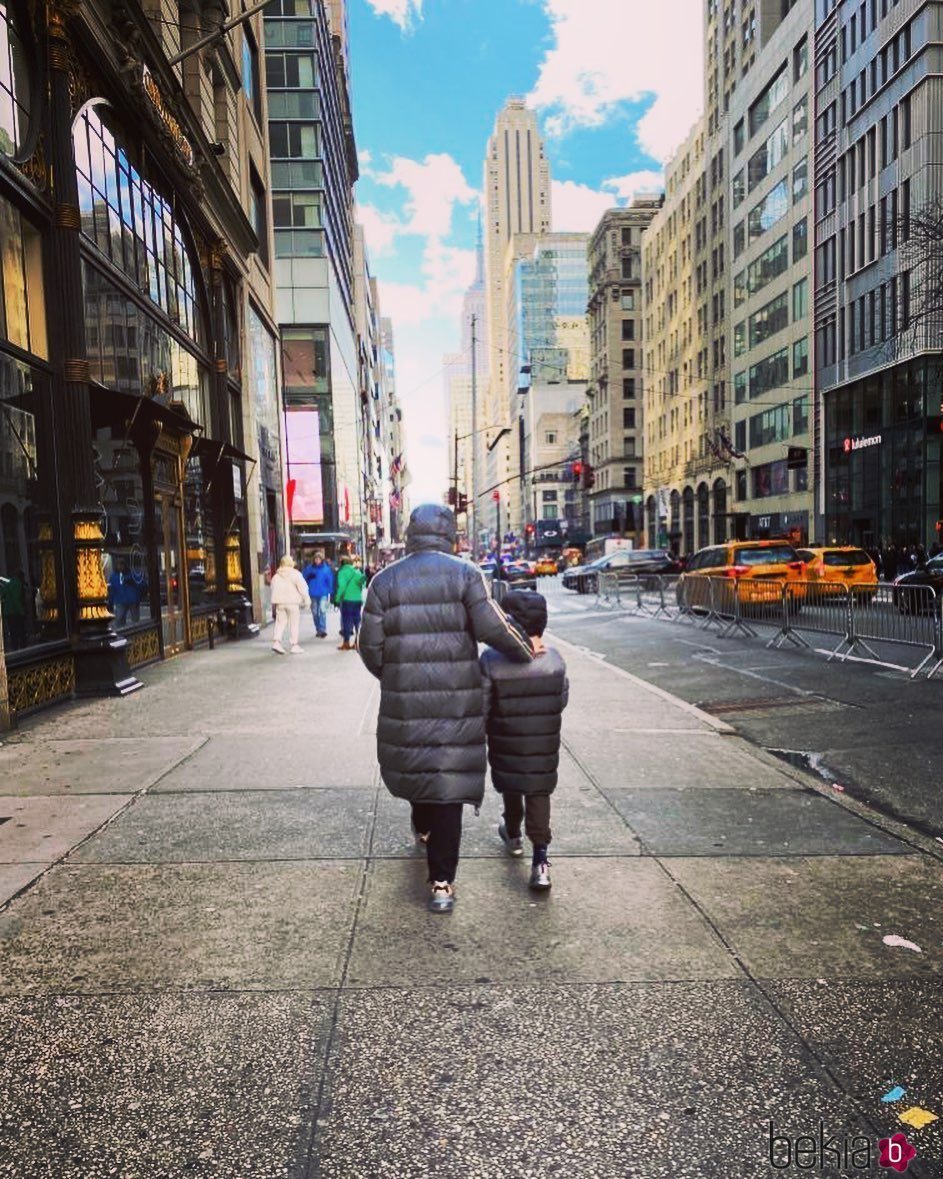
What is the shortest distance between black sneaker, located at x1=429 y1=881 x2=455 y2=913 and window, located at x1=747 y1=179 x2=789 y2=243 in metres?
56.5

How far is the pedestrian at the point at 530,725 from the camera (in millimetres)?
4074

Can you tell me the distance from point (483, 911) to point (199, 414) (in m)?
14.9

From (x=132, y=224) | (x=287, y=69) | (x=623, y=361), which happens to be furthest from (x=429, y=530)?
(x=623, y=361)

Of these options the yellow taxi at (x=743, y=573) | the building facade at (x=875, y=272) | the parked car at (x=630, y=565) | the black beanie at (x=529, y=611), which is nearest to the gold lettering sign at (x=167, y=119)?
the black beanie at (x=529, y=611)

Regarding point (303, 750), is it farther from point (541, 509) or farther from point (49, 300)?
point (541, 509)

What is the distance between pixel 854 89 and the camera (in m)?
41.7

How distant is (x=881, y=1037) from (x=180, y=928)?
9.38ft

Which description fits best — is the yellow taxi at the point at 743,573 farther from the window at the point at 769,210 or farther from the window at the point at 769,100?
the window at the point at 769,100

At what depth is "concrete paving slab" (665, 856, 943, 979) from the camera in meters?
3.39

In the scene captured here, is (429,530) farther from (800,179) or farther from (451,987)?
(800,179)

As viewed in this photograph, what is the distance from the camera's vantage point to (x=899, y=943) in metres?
3.56

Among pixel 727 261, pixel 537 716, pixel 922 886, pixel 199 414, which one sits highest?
pixel 727 261

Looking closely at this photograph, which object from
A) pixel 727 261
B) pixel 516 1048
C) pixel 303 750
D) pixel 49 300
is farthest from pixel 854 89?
pixel 516 1048

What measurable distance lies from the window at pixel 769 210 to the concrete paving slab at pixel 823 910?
2182 inches
